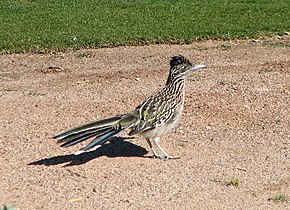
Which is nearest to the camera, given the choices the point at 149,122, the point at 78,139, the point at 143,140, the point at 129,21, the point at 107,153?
the point at 78,139

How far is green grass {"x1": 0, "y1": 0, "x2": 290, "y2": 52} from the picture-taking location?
1689 centimetres

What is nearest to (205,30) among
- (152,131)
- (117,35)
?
(117,35)

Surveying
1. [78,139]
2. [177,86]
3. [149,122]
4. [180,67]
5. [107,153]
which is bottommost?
[107,153]

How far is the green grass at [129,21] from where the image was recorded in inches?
665

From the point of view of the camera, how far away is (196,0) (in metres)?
24.0

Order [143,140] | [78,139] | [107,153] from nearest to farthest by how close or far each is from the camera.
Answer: [78,139] < [107,153] < [143,140]

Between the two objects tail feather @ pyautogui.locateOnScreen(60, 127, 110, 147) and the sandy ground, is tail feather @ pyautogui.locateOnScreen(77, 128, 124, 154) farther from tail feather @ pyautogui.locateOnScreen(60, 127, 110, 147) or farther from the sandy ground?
the sandy ground

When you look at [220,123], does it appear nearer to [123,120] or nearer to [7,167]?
[123,120]

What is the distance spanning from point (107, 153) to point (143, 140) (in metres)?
0.78

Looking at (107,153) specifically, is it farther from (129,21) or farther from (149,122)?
(129,21)

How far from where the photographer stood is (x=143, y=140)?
956cm

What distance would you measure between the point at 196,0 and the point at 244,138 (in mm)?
14874

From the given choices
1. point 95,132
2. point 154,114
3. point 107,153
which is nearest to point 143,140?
point 107,153

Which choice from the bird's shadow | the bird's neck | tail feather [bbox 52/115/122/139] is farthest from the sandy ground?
the bird's neck
